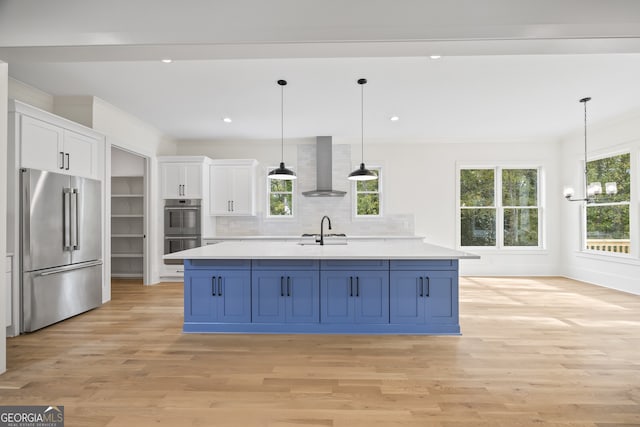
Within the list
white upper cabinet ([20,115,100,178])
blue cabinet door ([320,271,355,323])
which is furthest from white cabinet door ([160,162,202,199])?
blue cabinet door ([320,271,355,323])

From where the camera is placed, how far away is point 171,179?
641 centimetres

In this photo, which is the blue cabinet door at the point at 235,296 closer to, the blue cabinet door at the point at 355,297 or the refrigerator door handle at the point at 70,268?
the blue cabinet door at the point at 355,297

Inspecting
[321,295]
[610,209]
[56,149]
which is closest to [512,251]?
[610,209]

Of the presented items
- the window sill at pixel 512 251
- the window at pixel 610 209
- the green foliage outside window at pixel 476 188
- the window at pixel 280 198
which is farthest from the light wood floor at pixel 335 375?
the window at pixel 280 198

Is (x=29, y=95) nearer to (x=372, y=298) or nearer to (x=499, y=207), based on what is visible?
(x=372, y=298)

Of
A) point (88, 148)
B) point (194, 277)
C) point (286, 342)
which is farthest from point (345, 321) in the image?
point (88, 148)

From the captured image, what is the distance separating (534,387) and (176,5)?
3.60m

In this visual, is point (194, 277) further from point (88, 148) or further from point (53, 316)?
point (88, 148)

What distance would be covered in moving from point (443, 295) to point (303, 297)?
1.41m

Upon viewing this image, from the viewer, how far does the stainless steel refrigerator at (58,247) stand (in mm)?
3520

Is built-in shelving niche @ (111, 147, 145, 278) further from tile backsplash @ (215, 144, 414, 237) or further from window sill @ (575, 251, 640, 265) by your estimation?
window sill @ (575, 251, 640, 265)

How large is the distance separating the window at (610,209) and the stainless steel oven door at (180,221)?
7.18 meters

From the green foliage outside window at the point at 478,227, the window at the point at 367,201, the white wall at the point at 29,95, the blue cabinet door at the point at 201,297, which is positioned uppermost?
the white wall at the point at 29,95

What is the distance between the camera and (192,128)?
20.3 ft
